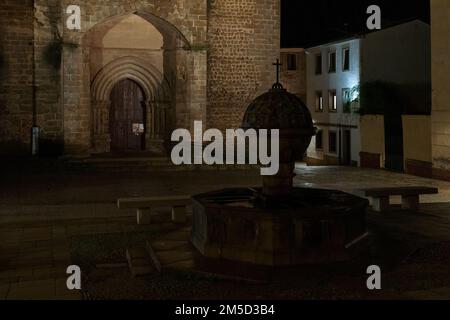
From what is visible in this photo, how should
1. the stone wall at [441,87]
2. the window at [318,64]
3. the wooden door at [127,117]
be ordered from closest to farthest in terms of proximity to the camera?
the stone wall at [441,87], the wooden door at [127,117], the window at [318,64]

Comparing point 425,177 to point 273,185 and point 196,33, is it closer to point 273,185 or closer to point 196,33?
point 196,33

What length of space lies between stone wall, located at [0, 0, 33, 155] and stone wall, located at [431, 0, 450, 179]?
479 inches

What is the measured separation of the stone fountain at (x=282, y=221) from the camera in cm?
743

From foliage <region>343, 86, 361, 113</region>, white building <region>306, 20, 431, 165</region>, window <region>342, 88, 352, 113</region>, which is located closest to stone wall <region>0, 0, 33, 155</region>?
white building <region>306, 20, 431, 165</region>

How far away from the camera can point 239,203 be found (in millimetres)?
9000

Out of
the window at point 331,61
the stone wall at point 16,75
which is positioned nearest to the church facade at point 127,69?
the stone wall at point 16,75

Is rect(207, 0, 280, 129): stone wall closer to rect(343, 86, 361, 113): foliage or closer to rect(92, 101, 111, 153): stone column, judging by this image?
rect(92, 101, 111, 153): stone column

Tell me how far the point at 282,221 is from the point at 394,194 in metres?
5.15

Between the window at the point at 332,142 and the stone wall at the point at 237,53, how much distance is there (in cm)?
983

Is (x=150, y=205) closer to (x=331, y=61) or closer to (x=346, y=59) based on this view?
(x=346, y=59)

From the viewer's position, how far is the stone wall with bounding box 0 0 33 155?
19188 millimetres

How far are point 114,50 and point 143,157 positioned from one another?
3.82m

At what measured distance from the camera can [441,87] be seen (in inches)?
717

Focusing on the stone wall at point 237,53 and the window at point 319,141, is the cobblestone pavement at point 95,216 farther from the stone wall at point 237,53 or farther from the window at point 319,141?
the window at point 319,141
